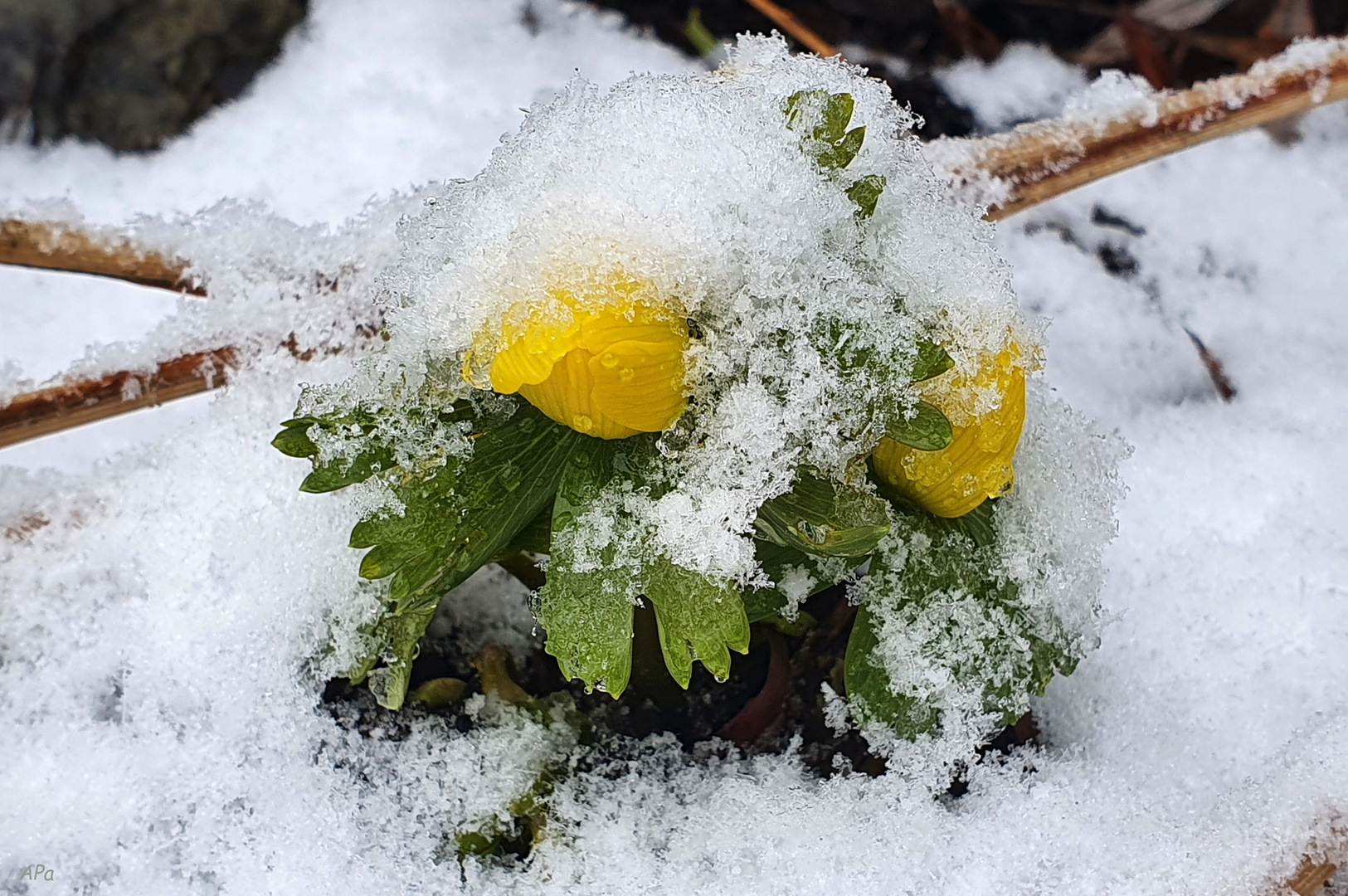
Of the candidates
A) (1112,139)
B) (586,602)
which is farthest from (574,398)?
(1112,139)

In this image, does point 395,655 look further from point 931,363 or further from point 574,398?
point 931,363

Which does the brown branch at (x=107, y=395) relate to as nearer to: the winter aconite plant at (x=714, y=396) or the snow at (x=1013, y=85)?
the winter aconite plant at (x=714, y=396)

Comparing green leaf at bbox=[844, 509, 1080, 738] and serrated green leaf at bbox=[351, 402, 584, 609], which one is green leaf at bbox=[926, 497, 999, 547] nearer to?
green leaf at bbox=[844, 509, 1080, 738]

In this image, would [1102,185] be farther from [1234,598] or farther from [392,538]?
[392,538]

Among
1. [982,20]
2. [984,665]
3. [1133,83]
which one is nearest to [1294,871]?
[984,665]

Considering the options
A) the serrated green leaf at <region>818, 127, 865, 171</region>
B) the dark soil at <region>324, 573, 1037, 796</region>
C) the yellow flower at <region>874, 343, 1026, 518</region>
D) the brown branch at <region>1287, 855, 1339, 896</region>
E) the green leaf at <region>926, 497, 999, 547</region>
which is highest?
the serrated green leaf at <region>818, 127, 865, 171</region>

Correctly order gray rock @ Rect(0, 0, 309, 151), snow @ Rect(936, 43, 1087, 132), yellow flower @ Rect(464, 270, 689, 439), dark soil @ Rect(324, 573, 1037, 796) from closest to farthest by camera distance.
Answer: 1. yellow flower @ Rect(464, 270, 689, 439)
2. dark soil @ Rect(324, 573, 1037, 796)
3. gray rock @ Rect(0, 0, 309, 151)
4. snow @ Rect(936, 43, 1087, 132)

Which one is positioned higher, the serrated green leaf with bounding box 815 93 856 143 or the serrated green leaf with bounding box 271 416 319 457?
the serrated green leaf with bounding box 815 93 856 143

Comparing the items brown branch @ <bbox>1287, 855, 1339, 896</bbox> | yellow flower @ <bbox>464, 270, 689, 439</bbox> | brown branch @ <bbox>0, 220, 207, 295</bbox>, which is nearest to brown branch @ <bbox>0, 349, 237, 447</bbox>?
brown branch @ <bbox>0, 220, 207, 295</bbox>
